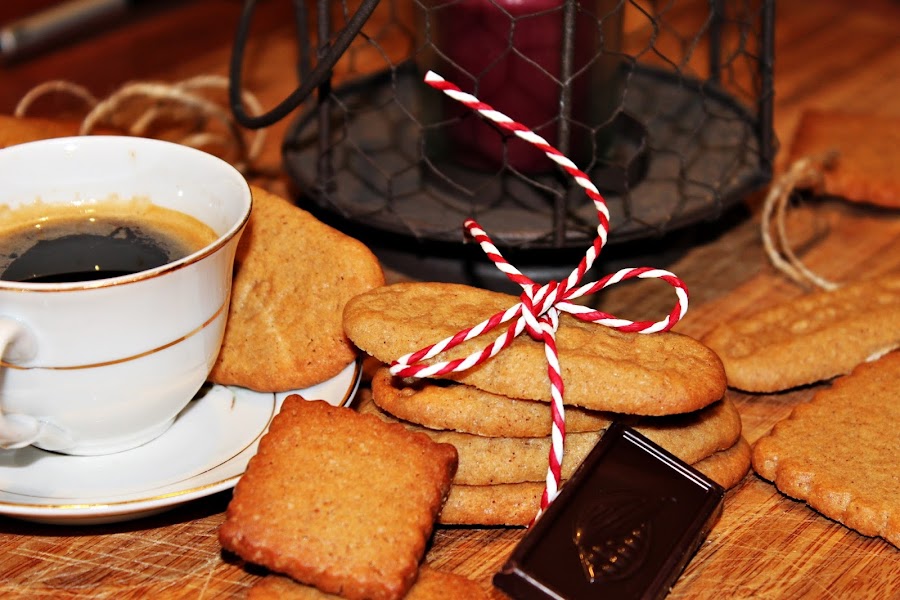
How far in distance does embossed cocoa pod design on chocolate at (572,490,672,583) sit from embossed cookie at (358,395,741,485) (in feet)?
0.18

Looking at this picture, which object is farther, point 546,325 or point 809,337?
point 809,337

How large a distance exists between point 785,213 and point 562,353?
1.90 feet

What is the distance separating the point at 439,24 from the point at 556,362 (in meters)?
0.44

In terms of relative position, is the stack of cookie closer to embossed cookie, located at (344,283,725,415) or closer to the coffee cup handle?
embossed cookie, located at (344,283,725,415)

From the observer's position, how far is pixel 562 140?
884mm

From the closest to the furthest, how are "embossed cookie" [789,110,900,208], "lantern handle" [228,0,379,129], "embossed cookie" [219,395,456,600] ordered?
"embossed cookie" [219,395,456,600] → "lantern handle" [228,0,379,129] → "embossed cookie" [789,110,900,208]

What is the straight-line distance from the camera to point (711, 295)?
3.43ft

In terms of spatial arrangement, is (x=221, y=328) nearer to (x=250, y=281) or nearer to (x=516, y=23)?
(x=250, y=281)

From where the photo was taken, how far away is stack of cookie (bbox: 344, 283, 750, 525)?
0.71 metres

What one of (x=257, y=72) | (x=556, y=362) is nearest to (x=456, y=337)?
(x=556, y=362)

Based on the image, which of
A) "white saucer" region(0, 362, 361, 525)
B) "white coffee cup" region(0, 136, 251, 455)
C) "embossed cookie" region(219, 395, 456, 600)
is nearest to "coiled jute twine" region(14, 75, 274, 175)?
"white coffee cup" region(0, 136, 251, 455)

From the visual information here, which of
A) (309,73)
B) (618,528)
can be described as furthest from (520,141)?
(618,528)

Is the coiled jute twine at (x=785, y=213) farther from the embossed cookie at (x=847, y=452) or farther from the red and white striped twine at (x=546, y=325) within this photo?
the red and white striped twine at (x=546, y=325)

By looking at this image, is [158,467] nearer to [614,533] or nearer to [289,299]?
[289,299]
